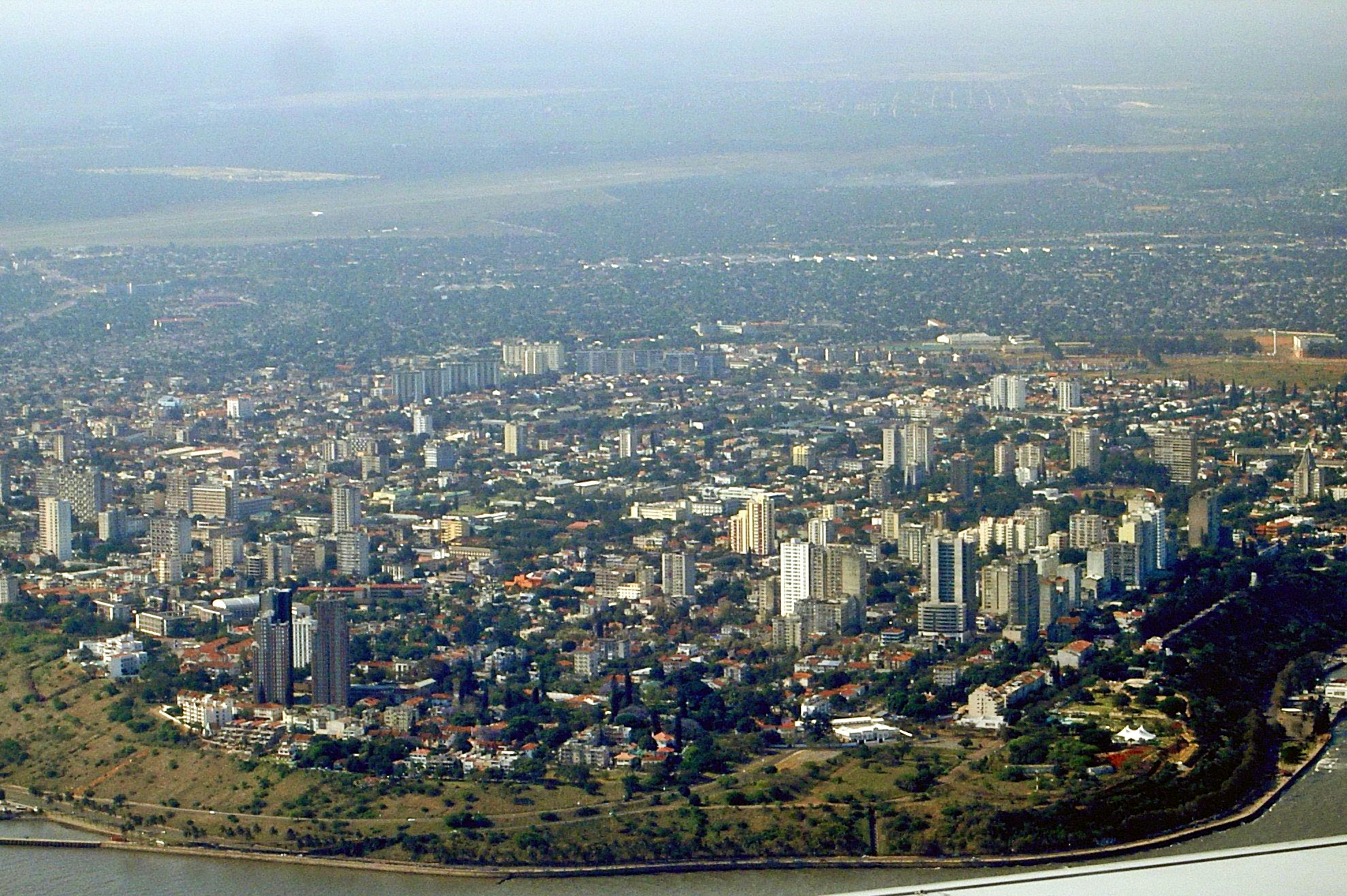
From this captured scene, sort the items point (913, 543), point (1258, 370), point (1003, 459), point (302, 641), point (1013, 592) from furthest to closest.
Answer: point (1258, 370), point (1003, 459), point (913, 543), point (1013, 592), point (302, 641)

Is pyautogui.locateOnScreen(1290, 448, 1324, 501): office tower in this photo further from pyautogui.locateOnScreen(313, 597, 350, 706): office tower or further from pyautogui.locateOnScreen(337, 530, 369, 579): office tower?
pyautogui.locateOnScreen(313, 597, 350, 706): office tower

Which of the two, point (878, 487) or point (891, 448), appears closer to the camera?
point (878, 487)

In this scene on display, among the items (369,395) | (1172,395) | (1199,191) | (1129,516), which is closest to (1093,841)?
(1129,516)

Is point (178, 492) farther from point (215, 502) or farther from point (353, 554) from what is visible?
point (353, 554)

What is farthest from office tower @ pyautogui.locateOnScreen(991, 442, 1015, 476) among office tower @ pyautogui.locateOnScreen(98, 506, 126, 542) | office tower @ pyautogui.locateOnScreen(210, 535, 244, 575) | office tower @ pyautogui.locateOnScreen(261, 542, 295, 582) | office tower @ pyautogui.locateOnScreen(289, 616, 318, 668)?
office tower @ pyautogui.locateOnScreen(289, 616, 318, 668)

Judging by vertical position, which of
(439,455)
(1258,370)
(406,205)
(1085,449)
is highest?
(406,205)

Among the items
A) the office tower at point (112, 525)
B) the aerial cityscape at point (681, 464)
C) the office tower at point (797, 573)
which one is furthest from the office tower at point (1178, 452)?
the office tower at point (112, 525)

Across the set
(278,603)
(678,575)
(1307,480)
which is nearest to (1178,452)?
(1307,480)
